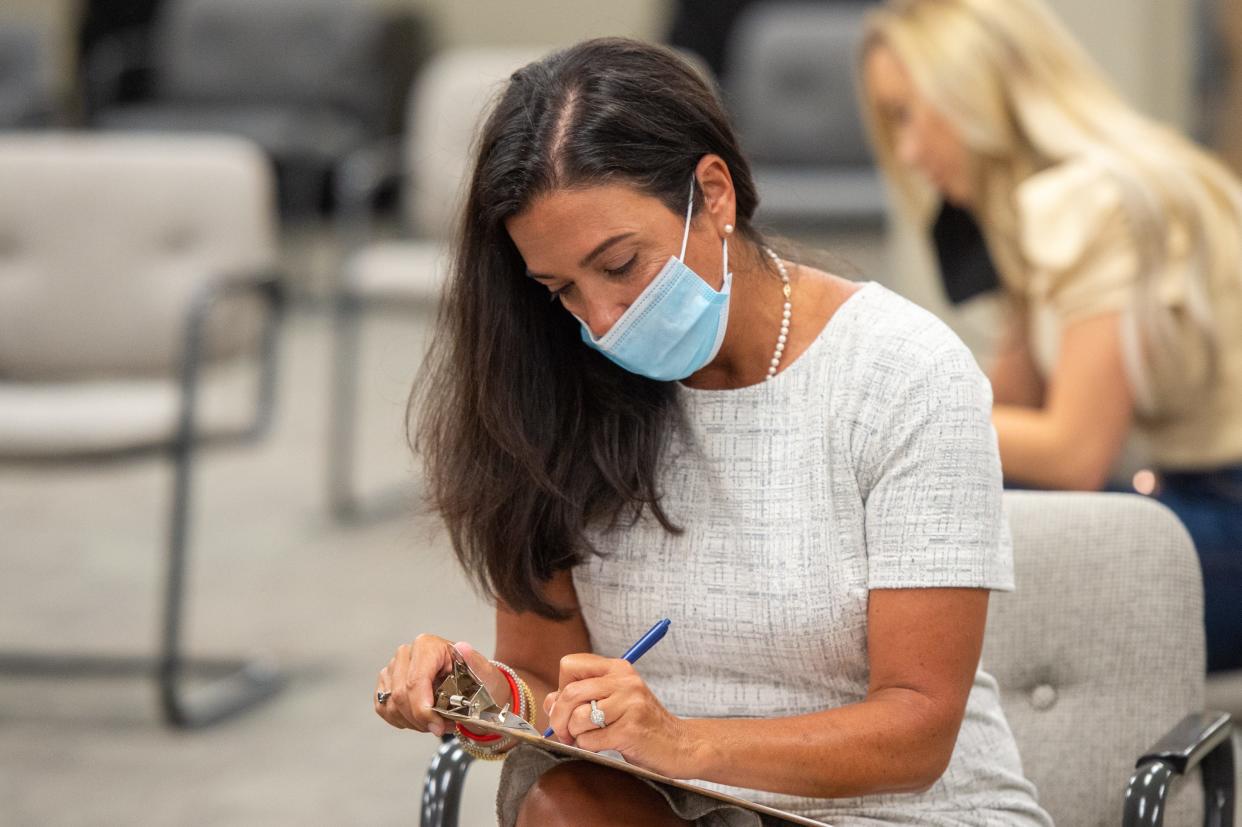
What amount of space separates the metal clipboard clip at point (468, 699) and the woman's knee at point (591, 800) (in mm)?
40

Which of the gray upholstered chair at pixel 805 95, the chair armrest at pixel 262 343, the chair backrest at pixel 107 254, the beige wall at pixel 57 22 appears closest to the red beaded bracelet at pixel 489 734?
the chair armrest at pixel 262 343

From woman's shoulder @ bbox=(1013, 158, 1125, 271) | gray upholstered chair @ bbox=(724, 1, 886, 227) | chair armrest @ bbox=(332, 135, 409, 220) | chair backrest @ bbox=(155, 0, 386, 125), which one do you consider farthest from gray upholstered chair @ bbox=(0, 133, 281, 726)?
chair backrest @ bbox=(155, 0, 386, 125)

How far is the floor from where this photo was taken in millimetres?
2506

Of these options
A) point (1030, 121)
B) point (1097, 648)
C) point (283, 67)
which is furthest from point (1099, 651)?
point (283, 67)

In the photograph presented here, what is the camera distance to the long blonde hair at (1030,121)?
6.97 ft

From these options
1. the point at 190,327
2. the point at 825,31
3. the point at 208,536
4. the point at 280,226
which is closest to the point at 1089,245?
the point at 190,327

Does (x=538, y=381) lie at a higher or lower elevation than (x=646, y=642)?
higher

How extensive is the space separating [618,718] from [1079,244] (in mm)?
1249

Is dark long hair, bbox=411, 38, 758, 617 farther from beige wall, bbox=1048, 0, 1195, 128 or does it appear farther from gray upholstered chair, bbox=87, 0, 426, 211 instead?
gray upholstered chair, bbox=87, 0, 426, 211

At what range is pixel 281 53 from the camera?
7031mm

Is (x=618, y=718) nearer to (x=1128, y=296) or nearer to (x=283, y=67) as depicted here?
(x=1128, y=296)

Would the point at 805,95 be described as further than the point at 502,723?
Yes

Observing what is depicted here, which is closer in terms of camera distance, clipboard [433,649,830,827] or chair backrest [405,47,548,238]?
clipboard [433,649,830,827]

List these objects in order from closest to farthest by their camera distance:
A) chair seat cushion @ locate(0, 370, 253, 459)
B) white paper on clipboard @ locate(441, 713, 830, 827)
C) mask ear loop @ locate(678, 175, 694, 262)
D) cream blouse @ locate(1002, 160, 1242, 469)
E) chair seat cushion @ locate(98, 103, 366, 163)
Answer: white paper on clipboard @ locate(441, 713, 830, 827) < mask ear loop @ locate(678, 175, 694, 262) < cream blouse @ locate(1002, 160, 1242, 469) < chair seat cushion @ locate(0, 370, 253, 459) < chair seat cushion @ locate(98, 103, 366, 163)
